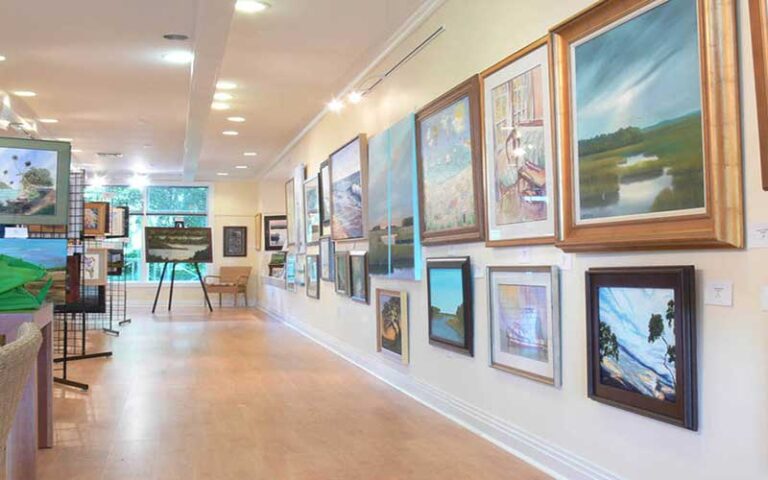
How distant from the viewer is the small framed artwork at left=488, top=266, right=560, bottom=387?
3533mm

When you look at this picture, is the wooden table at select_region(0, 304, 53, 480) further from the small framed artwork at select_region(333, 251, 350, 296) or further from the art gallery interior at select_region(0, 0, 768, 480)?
the small framed artwork at select_region(333, 251, 350, 296)

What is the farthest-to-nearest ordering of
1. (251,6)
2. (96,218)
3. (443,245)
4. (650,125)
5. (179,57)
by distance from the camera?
1. (96,218)
2. (179,57)
3. (251,6)
4. (443,245)
5. (650,125)

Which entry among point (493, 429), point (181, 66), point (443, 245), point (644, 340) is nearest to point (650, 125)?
point (644, 340)

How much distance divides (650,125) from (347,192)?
486cm

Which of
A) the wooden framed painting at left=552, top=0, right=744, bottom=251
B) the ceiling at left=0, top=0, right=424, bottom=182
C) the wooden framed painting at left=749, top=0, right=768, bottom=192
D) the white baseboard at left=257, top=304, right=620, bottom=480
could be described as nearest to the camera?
the wooden framed painting at left=749, top=0, right=768, bottom=192

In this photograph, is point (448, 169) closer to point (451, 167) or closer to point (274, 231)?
point (451, 167)

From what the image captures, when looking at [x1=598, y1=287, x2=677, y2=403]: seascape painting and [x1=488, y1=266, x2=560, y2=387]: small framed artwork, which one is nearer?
[x1=598, y1=287, x2=677, y2=403]: seascape painting

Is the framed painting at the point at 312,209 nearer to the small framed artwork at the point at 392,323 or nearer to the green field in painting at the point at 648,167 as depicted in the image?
the small framed artwork at the point at 392,323

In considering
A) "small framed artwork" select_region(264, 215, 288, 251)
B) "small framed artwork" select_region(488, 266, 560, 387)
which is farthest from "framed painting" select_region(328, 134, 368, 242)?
"small framed artwork" select_region(264, 215, 288, 251)

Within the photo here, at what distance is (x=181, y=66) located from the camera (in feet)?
22.4

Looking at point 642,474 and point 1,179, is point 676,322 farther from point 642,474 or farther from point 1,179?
point 1,179

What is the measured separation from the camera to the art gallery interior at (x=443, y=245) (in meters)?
2.52

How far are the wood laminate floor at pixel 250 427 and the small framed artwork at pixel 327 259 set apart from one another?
1.21m

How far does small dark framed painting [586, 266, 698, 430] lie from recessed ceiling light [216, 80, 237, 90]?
5.16 metres
